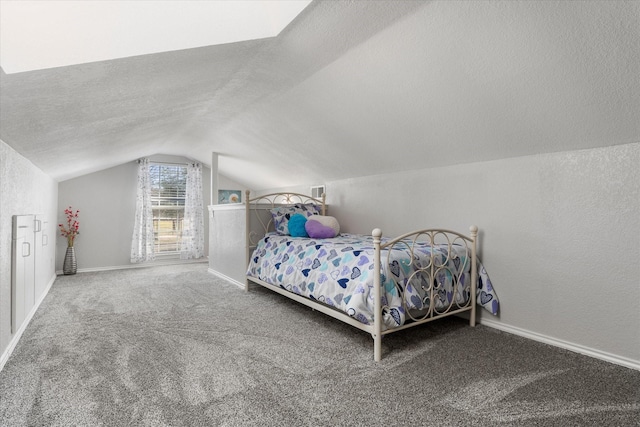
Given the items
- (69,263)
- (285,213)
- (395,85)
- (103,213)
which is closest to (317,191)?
(285,213)

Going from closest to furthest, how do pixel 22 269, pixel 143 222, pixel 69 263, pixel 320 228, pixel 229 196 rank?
pixel 22 269 → pixel 320 228 → pixel 69 263 → pixel 143 222 → pixel 229 196

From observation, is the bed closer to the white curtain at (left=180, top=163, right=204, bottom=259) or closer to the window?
the white curtain at (left=180, top=163, right=204, bottom=259)

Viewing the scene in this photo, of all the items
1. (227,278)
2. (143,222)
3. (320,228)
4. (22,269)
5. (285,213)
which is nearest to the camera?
(22,269)

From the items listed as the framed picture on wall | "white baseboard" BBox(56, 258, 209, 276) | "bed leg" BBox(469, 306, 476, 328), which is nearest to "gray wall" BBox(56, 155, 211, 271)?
"white baseboard" BBox(56, 258, 209, 276)

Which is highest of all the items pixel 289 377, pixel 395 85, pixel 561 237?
pixel 395 85

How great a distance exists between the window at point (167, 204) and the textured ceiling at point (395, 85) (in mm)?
2462

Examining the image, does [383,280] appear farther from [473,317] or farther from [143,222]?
[143,222]

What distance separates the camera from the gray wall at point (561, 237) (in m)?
1.92

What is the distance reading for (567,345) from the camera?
2.16 metres

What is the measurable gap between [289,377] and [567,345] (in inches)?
72.0

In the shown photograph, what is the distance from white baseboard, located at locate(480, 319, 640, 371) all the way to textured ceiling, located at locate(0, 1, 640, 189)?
4.21 feet

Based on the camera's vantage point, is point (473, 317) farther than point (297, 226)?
No

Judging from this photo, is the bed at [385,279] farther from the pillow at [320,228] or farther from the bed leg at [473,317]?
the pillow at [320,228]

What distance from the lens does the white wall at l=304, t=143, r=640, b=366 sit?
1.92 meters
